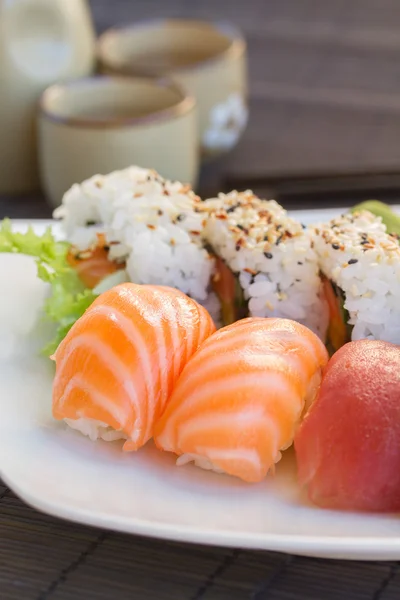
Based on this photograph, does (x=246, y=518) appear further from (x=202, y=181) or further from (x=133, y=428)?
(x=202, y=181)

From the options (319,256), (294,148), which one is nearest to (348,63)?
(294,148)

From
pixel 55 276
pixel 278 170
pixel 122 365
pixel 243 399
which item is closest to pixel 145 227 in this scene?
pixel 55 276

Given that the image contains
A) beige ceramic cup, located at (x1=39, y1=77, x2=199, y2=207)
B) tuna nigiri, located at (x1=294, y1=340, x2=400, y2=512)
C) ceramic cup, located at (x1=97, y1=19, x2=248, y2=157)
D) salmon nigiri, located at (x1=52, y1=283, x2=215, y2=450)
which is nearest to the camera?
tuna nigiri, located at (x1=294, y1=340, x2=400, y2=512)

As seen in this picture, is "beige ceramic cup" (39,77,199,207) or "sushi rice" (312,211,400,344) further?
"beige ceramic cup" (39,77,199,207)

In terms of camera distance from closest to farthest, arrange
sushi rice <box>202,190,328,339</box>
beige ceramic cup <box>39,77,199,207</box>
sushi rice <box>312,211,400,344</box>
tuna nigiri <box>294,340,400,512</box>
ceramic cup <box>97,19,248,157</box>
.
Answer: tuna nigiri <box>294,340,400,512</box> < sushi rice <box>312,211,400,344</box> < sushi rice <box>202,190,328,339</box> < beige ceramic cup <box>39,77,199,207</box> < ceramic cup <box>97,19,248,157</box>

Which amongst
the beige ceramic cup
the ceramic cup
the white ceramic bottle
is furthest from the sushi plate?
the ceramic cup

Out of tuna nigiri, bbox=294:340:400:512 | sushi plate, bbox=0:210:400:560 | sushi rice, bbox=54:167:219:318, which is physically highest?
sushi rice, bbox=54:167:219:318

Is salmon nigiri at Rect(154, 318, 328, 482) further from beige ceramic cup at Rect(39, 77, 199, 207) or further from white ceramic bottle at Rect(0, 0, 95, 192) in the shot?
white ceramic bottle at Rect(0, 0, 95, 192)
